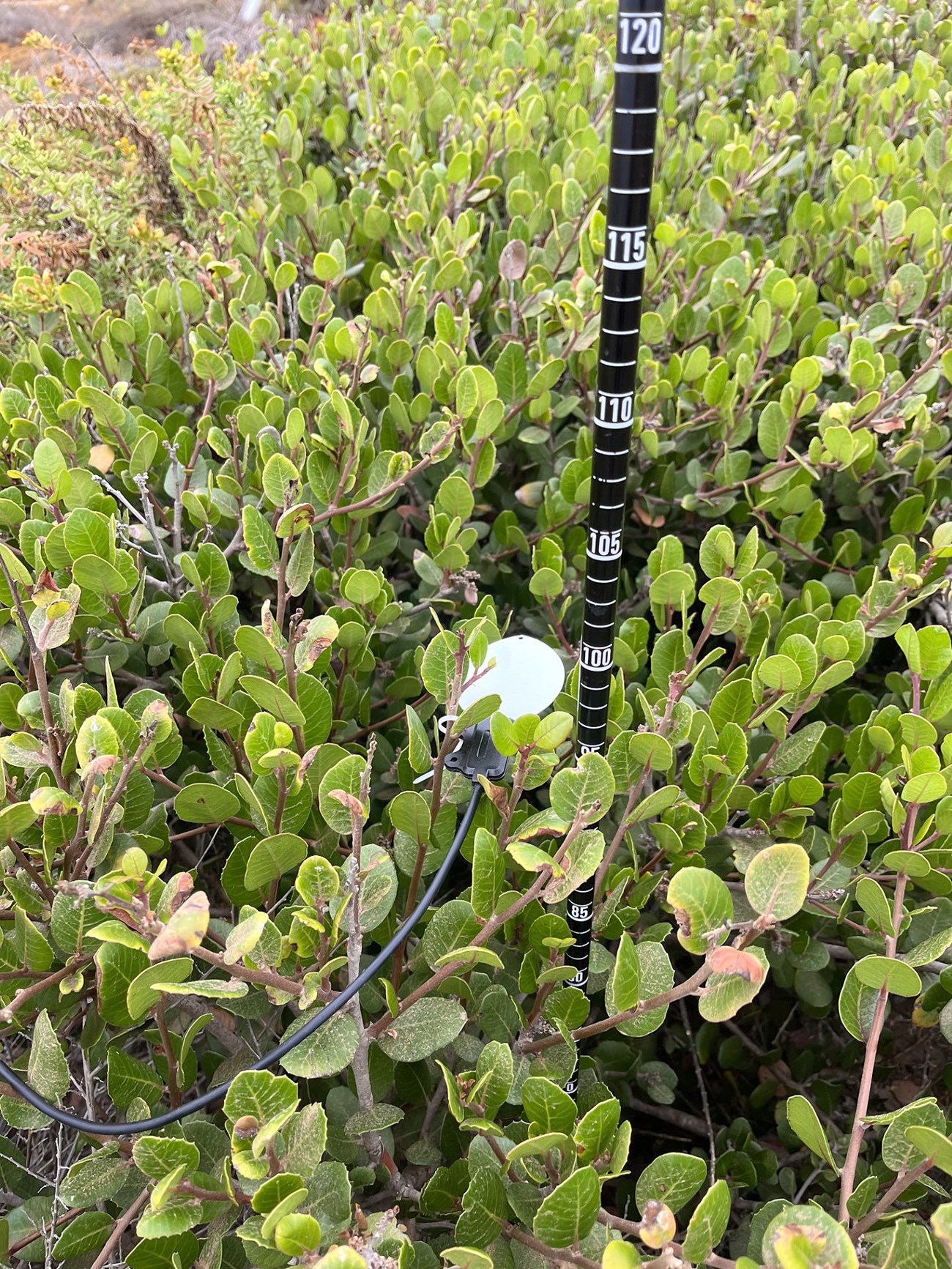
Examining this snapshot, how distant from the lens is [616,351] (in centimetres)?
100

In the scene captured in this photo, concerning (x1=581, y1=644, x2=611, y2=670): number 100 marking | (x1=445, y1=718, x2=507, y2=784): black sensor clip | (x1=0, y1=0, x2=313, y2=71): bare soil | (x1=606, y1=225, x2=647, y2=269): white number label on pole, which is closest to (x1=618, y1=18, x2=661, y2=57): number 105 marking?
(x1=606, y1=225, x2=647, y2=269): white number label on pole

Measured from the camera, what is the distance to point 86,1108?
131 cm

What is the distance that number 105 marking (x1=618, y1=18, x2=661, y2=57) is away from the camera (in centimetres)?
85

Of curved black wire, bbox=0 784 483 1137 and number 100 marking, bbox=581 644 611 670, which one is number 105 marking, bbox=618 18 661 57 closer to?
number 100 marking, bbox=581 644 611 670

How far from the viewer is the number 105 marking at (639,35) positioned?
0.85 meters

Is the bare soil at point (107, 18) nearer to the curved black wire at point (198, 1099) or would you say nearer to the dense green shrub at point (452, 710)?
the dense green shrub at point (452, 710)

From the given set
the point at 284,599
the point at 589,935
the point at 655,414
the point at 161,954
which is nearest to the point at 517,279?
the point at 655,414

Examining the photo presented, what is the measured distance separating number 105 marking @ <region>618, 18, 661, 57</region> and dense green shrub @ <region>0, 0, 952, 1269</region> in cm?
68

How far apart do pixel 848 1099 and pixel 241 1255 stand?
127 centimetres

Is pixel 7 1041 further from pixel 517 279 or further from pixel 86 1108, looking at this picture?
pixel 517 279

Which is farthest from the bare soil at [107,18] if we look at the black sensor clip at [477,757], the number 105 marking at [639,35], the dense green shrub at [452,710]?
the black sensor clip at [477,757]

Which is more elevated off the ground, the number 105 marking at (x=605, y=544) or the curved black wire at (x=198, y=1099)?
the number 105 marking at (x=605, y=544)

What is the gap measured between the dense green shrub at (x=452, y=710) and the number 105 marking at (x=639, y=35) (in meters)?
0.68

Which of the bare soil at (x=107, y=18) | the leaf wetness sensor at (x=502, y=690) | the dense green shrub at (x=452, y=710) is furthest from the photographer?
the bare soil at (x=107, y=18)
